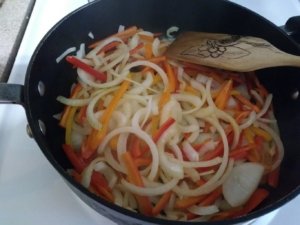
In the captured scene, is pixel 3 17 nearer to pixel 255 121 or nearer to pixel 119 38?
pixel 119 38

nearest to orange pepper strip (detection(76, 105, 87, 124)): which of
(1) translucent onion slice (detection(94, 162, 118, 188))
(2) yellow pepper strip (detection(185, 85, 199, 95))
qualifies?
(1) translucent onion slice (detection(94, 162, 118, 188))

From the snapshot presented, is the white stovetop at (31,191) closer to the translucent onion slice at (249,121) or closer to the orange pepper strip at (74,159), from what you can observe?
the orange pepper strip at (74,159)

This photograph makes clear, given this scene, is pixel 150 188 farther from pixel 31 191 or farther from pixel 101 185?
pixel 31 191

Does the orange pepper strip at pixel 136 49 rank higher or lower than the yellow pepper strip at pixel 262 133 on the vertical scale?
higher

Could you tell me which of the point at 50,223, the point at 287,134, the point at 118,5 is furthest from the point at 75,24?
the point at 287,134

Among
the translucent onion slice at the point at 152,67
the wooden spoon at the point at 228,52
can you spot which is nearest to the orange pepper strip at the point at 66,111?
the translucent onion slice at the point at 152,67

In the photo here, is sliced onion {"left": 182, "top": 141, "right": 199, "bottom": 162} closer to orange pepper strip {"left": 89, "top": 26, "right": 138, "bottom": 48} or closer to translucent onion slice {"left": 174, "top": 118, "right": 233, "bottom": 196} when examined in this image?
translucent onion slice {"left": 174, "top": 118, "right": 233, "bottom": 196}
